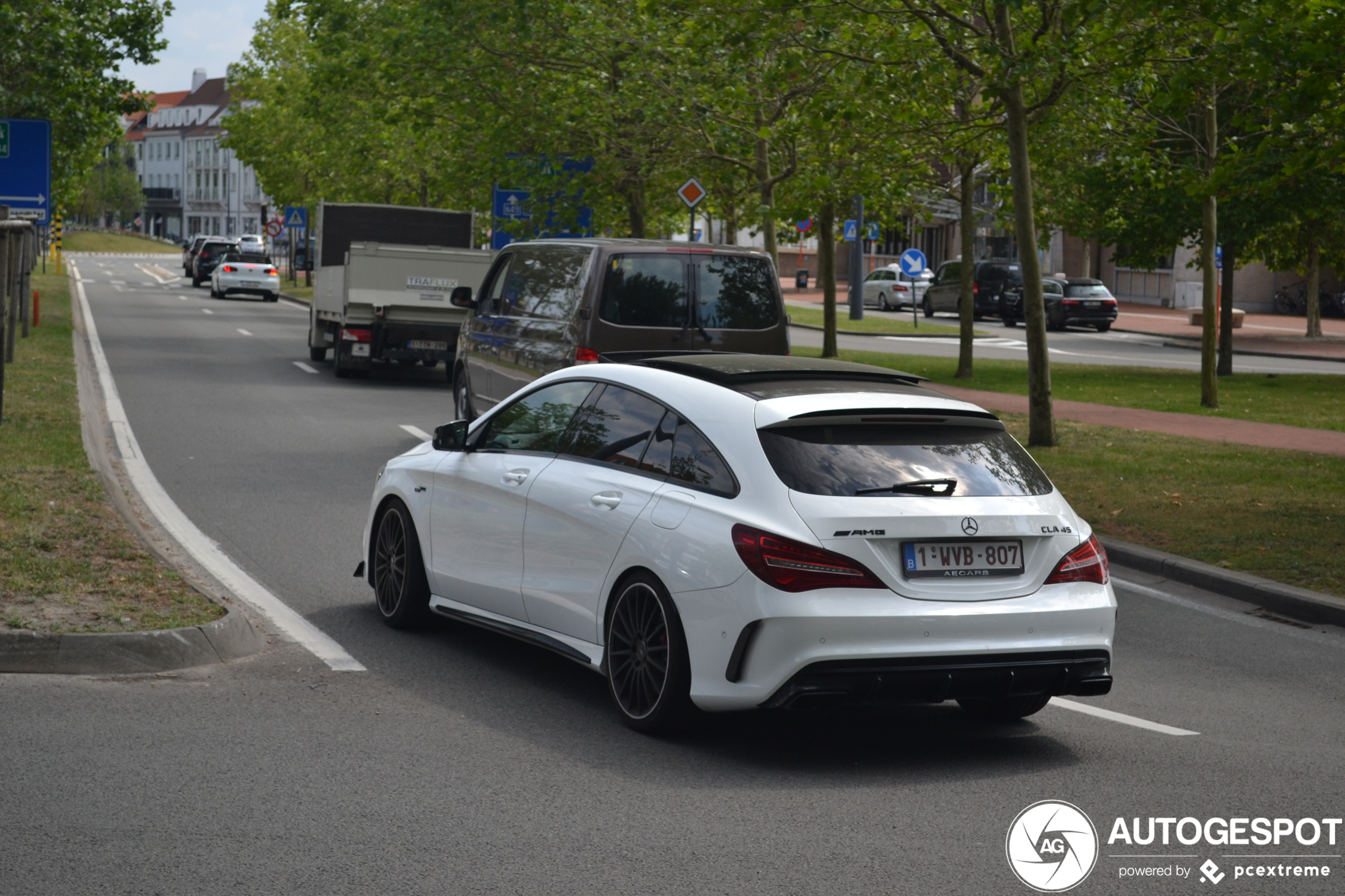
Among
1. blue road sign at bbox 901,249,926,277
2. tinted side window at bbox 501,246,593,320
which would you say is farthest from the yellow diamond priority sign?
blue road sign at bbox 901,249,926,277

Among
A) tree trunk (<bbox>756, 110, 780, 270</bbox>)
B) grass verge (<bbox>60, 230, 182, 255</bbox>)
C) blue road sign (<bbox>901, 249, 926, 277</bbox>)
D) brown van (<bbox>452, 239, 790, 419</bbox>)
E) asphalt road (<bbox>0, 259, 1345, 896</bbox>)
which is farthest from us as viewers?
grass verge (<bbox>60, 230, 182, 255</bbox>)

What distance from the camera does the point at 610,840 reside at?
4.92 meters

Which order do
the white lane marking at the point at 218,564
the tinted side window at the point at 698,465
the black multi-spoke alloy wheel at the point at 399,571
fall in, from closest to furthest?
the tinted side window at the point at 698,465 → the white lane marking at the point at 218,564 → the black multi-spoke alloy wheel at the point at 399,571

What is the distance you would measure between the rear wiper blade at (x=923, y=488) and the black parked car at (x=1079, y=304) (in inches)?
1697

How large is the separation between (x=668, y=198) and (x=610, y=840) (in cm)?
2794

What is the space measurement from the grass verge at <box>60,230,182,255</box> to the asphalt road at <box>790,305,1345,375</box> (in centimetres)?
9372

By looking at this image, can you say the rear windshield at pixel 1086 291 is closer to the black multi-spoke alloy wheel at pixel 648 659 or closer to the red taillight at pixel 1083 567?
the red taillight at pixel 1083 567

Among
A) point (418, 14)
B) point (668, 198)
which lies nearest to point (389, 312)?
point (418, 14)

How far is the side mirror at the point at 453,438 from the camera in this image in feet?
25.7

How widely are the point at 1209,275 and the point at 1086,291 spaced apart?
27.9 metres

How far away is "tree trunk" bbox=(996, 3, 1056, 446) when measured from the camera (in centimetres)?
1602

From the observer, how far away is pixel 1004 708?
6676 millimetres

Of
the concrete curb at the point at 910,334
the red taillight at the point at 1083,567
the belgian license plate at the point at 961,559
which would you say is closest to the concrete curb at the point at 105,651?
the belgian license plate at the point at 961,559

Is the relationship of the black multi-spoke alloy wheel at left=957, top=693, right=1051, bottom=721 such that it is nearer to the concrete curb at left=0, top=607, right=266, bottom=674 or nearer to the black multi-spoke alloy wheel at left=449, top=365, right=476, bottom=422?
the concrete curb at left=0, top=607, right=266, bottom=674
